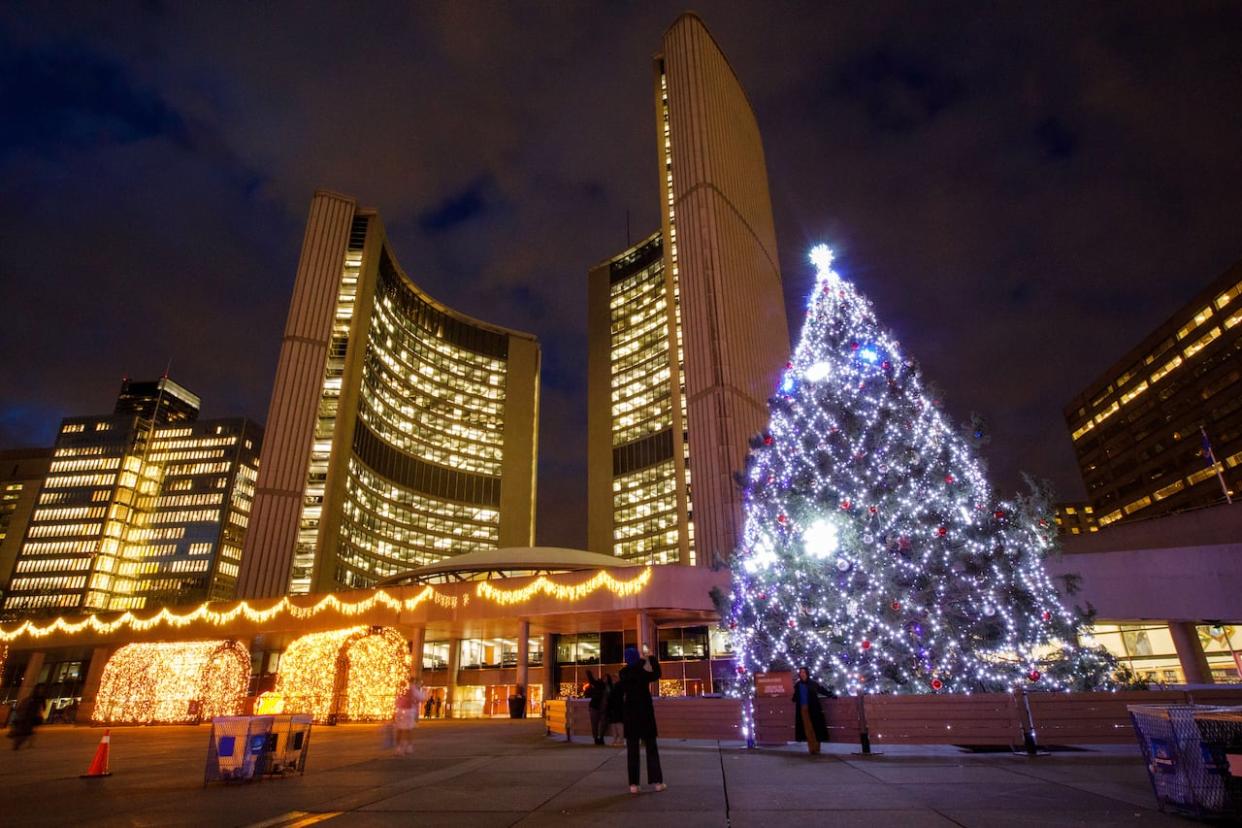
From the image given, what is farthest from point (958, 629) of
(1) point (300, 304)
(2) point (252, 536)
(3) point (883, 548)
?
(1) point (300, 304)

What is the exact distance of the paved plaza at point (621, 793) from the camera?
5730mm

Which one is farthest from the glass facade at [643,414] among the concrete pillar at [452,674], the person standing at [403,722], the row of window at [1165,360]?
the person standing at [403,722]

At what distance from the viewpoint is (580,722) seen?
1708cm

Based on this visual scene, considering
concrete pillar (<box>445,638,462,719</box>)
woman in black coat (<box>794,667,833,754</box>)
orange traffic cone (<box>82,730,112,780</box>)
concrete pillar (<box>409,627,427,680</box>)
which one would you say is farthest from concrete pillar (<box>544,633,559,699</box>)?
orange traffic cone (<box>82,730,112,780</box>)

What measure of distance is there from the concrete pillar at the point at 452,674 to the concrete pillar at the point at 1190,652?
119 feet

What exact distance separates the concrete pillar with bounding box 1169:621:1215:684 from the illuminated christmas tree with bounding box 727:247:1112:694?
55.0 ft

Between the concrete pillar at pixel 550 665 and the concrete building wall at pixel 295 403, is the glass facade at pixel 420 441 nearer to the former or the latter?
the concrete building wall at pixel 295 403

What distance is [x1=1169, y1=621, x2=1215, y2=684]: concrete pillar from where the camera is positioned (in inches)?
946

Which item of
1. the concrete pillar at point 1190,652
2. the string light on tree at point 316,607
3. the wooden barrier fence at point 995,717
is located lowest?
the wooden barrier fence at point 995,717

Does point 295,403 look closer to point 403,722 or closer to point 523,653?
point 523,653

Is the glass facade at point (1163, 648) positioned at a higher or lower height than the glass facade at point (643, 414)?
lower

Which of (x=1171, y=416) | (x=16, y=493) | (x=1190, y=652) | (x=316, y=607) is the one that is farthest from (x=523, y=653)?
(x=16, y=493)

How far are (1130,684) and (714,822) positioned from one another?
12.1m

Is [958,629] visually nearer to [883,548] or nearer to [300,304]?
[883,548]
